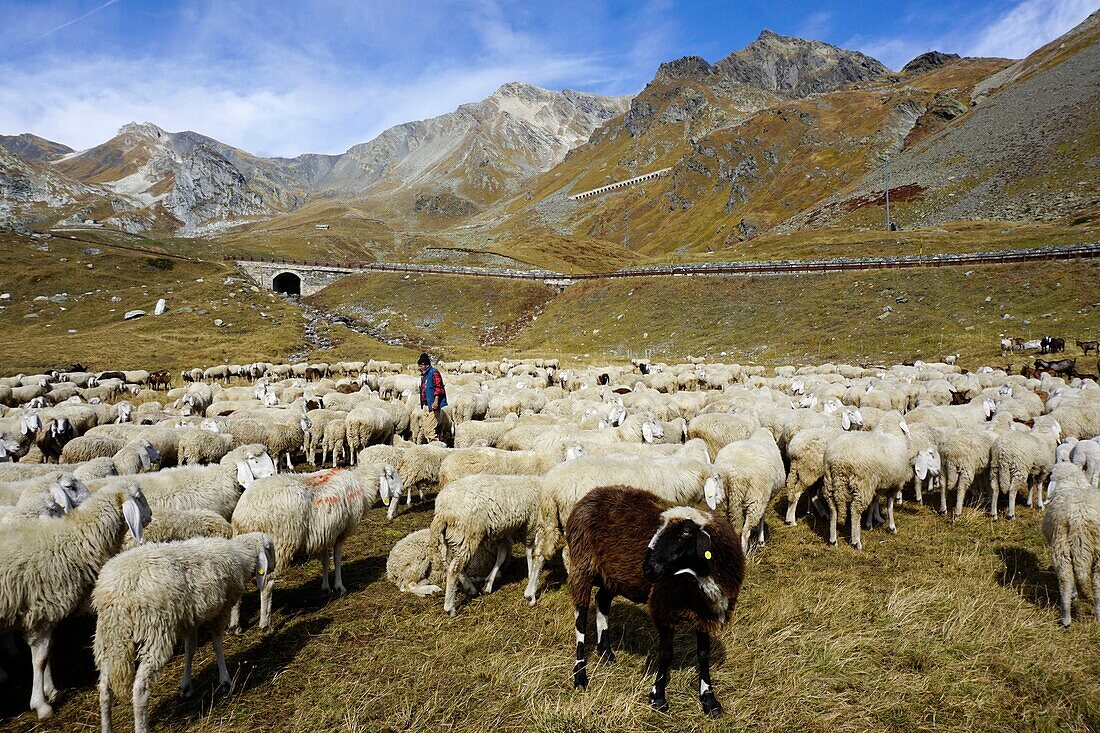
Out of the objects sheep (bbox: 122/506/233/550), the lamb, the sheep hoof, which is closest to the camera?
the sheep hoof

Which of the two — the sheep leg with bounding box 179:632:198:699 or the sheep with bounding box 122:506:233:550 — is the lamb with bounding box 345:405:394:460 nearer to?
the sheep with bounding box 122:506:233:550

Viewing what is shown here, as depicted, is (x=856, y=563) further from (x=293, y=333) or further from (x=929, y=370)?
(x=293, y=333)

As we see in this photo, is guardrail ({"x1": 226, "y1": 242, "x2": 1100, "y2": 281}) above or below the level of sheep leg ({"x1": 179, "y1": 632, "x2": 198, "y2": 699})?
above

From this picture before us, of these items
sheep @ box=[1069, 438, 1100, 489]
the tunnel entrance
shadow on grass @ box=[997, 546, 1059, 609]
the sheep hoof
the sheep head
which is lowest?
shadow on grass @ box=[997, 546, 1059, 609]

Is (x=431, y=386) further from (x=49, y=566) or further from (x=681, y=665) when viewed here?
(x=681, y=665)

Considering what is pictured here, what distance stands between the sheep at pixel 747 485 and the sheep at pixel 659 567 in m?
4.26

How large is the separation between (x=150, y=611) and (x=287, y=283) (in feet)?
321

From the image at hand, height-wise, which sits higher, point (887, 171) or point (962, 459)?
point (887, 171)

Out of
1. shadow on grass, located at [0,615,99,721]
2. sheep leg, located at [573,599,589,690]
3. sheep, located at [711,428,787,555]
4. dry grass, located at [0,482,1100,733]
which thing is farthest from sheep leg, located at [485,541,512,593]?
shadow on grass, located at [0,615,99,721]

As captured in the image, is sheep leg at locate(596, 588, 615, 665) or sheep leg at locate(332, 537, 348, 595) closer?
sheep leg at locate(596, 588, 615, 665)

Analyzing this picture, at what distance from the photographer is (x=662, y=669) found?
589 cm

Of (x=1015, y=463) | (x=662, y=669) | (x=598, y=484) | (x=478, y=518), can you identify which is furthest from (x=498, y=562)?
(x=1015, y=463)

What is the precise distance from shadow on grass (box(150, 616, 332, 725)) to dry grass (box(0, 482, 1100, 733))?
27 mm

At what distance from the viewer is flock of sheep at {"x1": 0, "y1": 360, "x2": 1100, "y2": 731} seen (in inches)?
233
